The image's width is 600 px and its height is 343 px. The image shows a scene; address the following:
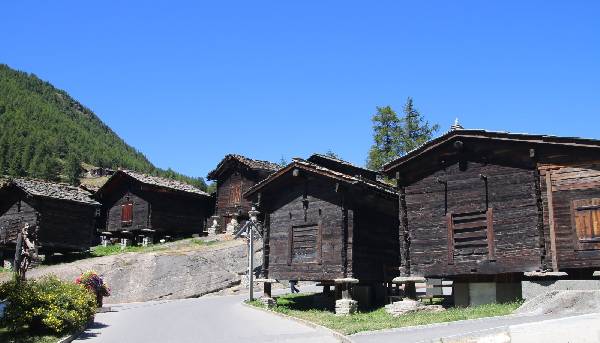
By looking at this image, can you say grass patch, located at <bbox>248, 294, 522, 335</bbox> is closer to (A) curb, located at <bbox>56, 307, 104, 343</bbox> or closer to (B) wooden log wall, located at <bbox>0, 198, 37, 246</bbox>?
(A) curb, located at <bbox>56, 307, 104, 343</bbox>

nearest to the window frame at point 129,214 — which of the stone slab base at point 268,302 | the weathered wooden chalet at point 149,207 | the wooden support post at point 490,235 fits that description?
the weathered wooden chalet at point 149,207

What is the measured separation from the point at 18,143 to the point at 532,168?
389ft

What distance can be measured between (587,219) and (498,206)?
9.88ft

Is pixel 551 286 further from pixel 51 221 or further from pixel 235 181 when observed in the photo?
pixel 51 221

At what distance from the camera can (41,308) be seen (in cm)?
1655

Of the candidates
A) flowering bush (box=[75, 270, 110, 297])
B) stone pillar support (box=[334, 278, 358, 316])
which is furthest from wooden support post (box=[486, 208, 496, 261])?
flowering bush (box=[75, 270, 110, 297])

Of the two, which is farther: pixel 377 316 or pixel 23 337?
pixel 377 316

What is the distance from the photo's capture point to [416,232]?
2362cm

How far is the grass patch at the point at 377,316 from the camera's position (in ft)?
59.1

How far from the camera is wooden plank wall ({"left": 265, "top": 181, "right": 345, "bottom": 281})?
25.1 m

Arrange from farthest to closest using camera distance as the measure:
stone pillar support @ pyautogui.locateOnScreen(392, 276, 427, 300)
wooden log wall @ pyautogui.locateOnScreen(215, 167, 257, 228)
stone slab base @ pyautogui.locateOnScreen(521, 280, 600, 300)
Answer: wooden log wall @ pyautogui.locateOnScreen(215, 167, 257, 228), stone pillar support @ pyautogui.locateOnScreen(392, 276, 427, 300), stone slab base @ pyautogui.locateOnScreen(521, 280, 600, 300)

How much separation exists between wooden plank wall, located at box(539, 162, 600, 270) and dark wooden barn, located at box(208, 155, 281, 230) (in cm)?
2745

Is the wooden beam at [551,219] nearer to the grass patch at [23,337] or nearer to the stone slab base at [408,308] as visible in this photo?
the stone slab base at [408,308]

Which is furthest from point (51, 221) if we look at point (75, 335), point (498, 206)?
point (498, 206)
